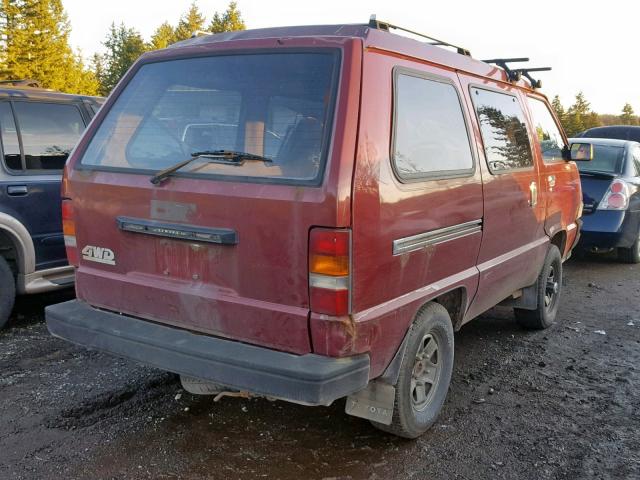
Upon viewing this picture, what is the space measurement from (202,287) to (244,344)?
13.3 inches

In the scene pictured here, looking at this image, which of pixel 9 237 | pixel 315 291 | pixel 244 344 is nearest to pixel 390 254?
pixel 315 291

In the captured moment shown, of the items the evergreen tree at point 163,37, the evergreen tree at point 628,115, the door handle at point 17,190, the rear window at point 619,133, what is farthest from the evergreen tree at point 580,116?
the door handle at point 17,190

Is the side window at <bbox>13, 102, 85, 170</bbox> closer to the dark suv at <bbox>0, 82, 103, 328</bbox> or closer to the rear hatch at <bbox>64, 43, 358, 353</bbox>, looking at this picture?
the dark suv at <bbox>0, 82, 103, 328</bbox>

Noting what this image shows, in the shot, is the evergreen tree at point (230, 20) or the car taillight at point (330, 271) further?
Result: the evergreen tree at point (230, 20)

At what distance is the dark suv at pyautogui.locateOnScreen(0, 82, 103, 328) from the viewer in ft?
15.4

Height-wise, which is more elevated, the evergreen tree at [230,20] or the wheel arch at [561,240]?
the evergreen tree at [230,20]

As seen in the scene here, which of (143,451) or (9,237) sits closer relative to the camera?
(143,451)

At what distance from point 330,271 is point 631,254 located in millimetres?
7074

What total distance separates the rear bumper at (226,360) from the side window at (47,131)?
2.46 metres

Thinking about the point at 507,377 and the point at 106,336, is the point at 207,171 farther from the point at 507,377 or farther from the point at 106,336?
the point at 507,377

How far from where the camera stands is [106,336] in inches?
114

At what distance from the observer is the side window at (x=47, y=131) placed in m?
4.93

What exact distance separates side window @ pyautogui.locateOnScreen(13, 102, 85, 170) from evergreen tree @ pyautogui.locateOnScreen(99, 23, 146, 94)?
50.2 meters

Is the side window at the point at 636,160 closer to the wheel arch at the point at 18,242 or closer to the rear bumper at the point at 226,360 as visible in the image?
the rear bumper at the point at 226,360
